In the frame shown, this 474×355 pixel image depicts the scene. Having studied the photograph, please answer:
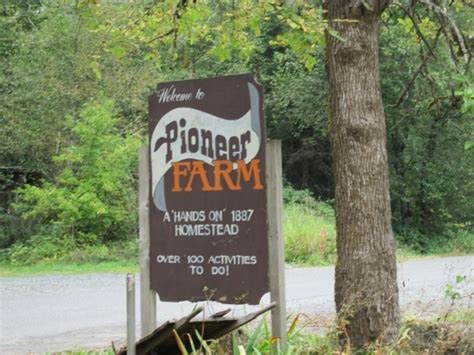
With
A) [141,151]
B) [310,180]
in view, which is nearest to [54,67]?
[310,180]

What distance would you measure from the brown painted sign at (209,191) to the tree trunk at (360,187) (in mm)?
892

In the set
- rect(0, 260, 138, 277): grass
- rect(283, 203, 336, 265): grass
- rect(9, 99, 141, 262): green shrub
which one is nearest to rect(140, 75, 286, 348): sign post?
rect(0, 260, 138, 277): grass

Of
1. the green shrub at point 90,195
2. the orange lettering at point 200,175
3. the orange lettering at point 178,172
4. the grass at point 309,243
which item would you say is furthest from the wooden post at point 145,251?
the green shrub at point 90,195

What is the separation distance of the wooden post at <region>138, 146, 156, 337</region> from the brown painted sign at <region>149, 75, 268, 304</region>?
0.18 feet

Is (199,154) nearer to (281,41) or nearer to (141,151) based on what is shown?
(141,151)

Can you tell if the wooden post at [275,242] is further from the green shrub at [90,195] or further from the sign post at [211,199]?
the green shrub at [90,195]

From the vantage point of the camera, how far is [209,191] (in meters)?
5.52

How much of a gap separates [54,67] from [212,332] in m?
19.1

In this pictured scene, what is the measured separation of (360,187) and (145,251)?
1714 millimetres

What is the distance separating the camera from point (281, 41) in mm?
8359

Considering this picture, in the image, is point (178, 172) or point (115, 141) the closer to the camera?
point (178, 172)

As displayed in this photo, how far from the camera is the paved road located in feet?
30.1

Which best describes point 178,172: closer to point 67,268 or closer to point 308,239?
point 67,268

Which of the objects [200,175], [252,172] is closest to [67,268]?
[200,175]
